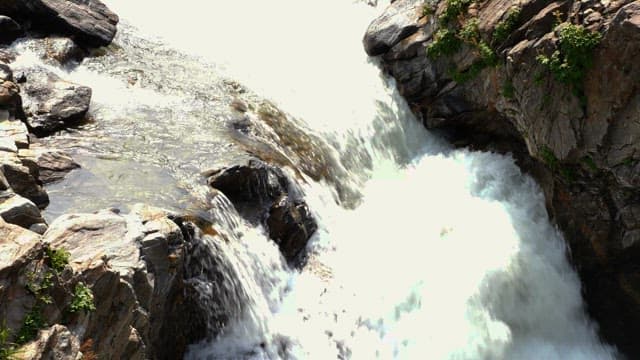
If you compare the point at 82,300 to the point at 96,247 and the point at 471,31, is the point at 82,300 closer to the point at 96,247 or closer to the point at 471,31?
the point at 96,247

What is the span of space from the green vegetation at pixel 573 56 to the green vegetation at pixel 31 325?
12.0m

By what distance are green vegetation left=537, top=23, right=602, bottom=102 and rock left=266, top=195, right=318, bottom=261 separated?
277 inches

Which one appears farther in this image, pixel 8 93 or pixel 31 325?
pixel 8 93

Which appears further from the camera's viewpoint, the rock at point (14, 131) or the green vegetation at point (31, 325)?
the rock at point (14, 131)

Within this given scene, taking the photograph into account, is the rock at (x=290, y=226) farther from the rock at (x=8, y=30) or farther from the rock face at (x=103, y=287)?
the rock at (x=8, y=30)

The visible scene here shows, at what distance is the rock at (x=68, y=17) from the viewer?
1508cm

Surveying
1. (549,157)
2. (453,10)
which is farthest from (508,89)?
(453,10)

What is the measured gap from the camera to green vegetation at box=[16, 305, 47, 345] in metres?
5.40

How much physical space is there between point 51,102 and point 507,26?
470 inches

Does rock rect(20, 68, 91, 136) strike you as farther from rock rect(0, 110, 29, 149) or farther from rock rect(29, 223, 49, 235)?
rock rect(29, 223, 49, 235)

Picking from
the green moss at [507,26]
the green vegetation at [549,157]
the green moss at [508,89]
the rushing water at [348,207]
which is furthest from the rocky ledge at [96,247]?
the green moss at [507,26]

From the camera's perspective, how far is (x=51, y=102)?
12.1 metres

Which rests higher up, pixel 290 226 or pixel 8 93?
pixel 290 226

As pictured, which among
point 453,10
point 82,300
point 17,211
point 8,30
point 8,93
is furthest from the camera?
point 453,10
